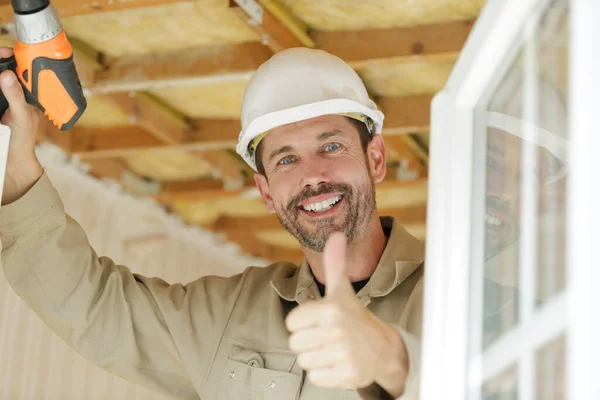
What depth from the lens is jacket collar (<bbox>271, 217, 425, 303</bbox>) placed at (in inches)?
89.6

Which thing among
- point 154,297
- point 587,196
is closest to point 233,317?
point 154,297

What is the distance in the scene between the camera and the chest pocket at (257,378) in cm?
227

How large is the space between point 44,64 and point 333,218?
96cm

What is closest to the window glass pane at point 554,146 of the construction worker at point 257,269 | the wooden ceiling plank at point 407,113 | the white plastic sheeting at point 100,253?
the construction worker at point 257,269

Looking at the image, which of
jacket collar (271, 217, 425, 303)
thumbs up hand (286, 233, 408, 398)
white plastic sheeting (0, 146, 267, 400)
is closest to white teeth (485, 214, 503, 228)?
thumbs up hand (286, 233, 408, 398)

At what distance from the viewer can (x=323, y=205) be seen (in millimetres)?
2504

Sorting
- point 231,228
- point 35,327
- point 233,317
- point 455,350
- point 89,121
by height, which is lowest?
point 231,228

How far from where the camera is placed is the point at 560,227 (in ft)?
3.43

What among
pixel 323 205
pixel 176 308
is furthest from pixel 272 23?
pixel 176 308

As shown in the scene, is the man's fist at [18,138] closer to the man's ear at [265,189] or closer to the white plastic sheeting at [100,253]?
the man's ear at [265,189]

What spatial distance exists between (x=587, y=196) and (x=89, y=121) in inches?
154

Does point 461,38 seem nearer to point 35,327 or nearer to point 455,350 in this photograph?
point 455,350

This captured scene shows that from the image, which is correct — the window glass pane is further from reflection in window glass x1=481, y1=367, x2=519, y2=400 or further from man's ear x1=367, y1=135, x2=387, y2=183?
man's ear x1=367, y1=135, x2=387, y2=183

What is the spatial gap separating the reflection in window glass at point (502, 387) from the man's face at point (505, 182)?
21 cm
